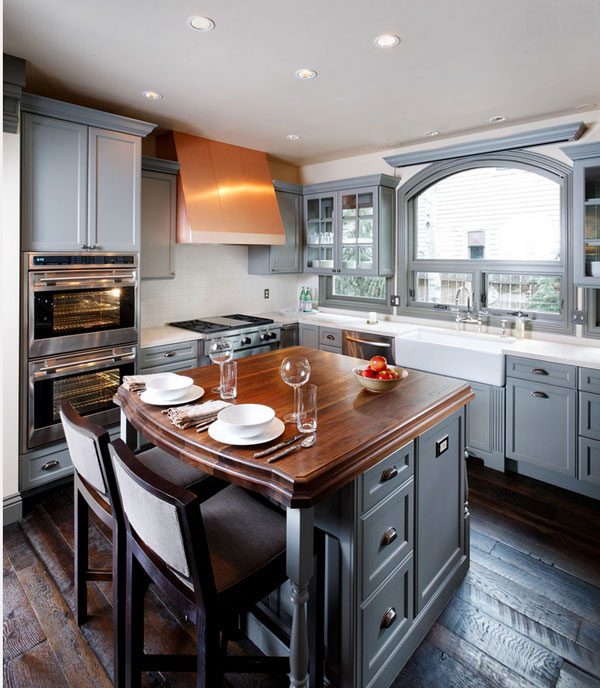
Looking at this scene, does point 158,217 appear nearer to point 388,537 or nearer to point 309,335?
point 309,335

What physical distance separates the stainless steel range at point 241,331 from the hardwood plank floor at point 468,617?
5.84 feet

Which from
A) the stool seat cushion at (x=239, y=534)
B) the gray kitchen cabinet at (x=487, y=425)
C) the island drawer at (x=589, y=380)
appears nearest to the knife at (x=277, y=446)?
the stool seat cushion at (x=239, y=534)

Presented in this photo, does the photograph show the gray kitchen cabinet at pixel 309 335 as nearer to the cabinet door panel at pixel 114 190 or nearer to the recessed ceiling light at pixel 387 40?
the cabinet door panel at pixel 114 190

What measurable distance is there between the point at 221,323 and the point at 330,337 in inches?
41.8

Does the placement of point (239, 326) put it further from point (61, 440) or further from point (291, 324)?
point (61, 440)

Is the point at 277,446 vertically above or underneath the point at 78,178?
underneath

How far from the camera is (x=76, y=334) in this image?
323 centimetres

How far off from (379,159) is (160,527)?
4.37m

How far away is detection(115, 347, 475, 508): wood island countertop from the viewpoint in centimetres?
143

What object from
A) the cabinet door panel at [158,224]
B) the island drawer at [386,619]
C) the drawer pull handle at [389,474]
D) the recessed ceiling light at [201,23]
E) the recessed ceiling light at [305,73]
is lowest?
the island drawer at [386,619]

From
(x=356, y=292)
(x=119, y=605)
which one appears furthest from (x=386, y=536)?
(x=356, y=292)

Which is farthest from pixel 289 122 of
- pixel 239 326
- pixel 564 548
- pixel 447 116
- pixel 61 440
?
pixel 564 548

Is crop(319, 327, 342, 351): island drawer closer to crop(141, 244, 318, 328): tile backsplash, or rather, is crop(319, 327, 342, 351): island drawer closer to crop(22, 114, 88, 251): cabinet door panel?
crop(141, 244, 318, 328): tile backsplash

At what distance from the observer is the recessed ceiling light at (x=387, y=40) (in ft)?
8.10
